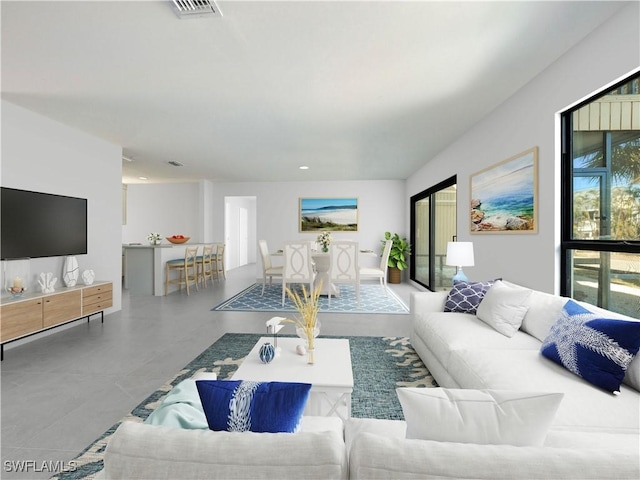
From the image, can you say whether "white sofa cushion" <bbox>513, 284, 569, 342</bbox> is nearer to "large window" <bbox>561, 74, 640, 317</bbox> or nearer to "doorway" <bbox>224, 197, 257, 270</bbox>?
"large window" <bbox>561, 74, 640, 317</bbox>

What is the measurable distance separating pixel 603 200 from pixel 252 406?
8.96ft

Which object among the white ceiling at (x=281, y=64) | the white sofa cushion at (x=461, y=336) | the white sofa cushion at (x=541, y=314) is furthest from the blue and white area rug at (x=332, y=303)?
the white ceiling at (x=281, y=64)

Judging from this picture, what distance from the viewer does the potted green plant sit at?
25.0ft

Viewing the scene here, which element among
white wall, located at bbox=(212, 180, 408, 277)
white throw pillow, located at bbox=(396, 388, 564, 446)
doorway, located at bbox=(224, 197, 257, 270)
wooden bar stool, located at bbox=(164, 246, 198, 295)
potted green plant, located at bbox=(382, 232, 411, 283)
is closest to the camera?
A: white throw pillow, located at bbox=(396, 388, 564, 446)

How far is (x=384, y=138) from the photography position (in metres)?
4.59

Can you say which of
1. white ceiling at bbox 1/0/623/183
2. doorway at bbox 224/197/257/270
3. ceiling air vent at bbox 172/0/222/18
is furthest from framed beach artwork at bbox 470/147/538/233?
doorway at bbox 224/197/257/270

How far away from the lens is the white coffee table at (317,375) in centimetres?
172

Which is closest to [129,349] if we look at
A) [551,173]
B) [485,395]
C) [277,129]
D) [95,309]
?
[95,309]

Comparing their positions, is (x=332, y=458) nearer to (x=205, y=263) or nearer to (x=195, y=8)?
(x=195, y=8)

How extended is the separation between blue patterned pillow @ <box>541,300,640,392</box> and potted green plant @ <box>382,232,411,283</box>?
580cm

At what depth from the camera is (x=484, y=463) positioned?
0.67 meters

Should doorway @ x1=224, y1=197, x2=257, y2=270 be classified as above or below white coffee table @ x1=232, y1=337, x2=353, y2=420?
above

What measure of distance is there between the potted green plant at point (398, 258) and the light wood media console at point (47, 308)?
5.67 meters

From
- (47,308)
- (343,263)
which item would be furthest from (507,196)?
(47,308)
